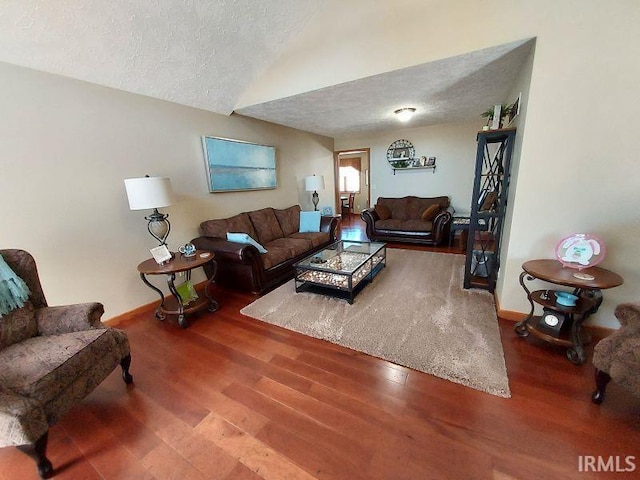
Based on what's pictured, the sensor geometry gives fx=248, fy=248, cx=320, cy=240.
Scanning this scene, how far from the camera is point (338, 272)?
102 inches

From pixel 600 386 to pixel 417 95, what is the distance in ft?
10.3

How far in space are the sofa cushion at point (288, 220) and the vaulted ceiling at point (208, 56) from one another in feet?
5.00

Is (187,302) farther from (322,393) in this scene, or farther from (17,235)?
(322,393)

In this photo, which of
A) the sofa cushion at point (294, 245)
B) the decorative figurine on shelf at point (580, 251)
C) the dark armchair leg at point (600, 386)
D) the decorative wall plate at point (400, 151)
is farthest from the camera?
the decorative wall plate at point (400, 151)

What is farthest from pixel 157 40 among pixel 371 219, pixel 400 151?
pixel 400 151

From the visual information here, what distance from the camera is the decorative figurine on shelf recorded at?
1683mm

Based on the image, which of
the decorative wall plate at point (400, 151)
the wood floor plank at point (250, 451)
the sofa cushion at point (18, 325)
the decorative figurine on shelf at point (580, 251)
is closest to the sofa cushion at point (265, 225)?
the sofa cushion at point (18, 325)

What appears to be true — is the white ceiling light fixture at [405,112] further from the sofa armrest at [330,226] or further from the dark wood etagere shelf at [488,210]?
the sofa armrest at [330,226]

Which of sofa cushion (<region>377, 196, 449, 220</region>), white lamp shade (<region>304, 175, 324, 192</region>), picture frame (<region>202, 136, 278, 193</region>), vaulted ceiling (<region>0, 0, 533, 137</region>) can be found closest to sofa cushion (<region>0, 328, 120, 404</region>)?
vaulted ceiling (<region>0, 0, 533, 137</region>)

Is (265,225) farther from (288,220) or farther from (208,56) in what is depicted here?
(208,56)

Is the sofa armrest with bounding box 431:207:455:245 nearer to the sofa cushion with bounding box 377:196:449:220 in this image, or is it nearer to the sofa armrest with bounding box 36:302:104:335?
the sofa cushion with bounding box 377:196:449:220

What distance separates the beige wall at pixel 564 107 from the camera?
64.6 inches

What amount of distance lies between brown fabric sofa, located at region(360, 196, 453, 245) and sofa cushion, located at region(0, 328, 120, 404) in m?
4.30

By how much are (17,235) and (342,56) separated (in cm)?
319
